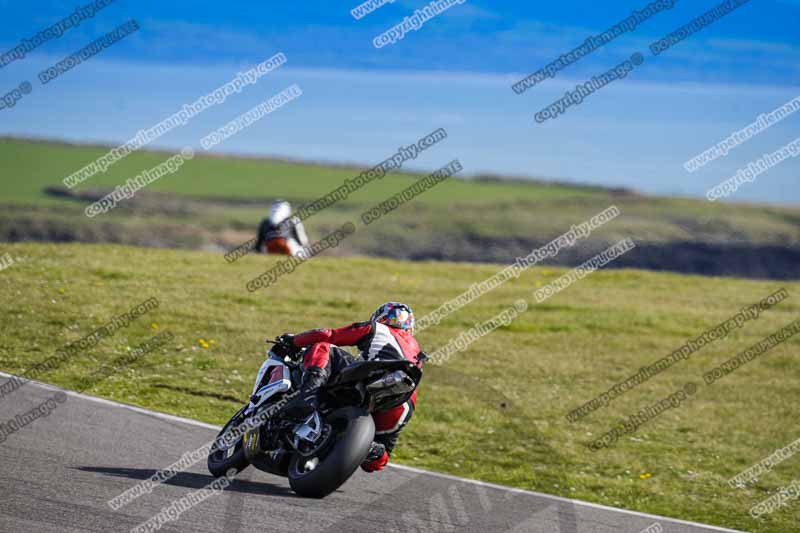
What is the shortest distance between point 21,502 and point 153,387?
5709mm

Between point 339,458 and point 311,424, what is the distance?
517 millimetres

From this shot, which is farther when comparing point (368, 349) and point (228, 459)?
point (228, 459)

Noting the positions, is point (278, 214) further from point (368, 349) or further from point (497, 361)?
point (368, 349)

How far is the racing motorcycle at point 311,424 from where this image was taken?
29.2ft

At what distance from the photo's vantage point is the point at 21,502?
8430 millimetres

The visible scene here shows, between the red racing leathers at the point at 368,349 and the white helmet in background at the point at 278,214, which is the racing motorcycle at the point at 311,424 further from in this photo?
the white helmet in background at the point at 278,214

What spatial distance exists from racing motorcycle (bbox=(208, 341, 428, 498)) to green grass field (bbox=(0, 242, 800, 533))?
3.27 m

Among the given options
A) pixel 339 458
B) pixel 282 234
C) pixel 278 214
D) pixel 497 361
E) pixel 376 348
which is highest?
pixel 376 348

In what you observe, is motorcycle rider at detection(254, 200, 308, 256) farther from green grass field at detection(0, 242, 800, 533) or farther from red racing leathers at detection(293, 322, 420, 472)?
red racing leathers at detection(293, 322, 420, 472)

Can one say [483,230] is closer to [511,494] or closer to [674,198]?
[674,198]

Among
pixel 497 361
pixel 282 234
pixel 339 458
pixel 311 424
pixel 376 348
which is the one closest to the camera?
pixel 339 458

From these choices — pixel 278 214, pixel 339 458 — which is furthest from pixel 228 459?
pixel 278 214

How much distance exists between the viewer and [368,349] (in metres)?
9.73

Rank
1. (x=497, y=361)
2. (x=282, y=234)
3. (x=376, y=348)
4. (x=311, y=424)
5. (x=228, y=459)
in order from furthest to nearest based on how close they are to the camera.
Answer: (x=282, y=234) < (x=497, y=361) < (x=228, y=459) < (x=376, y=348) < (x=311, y=424)
